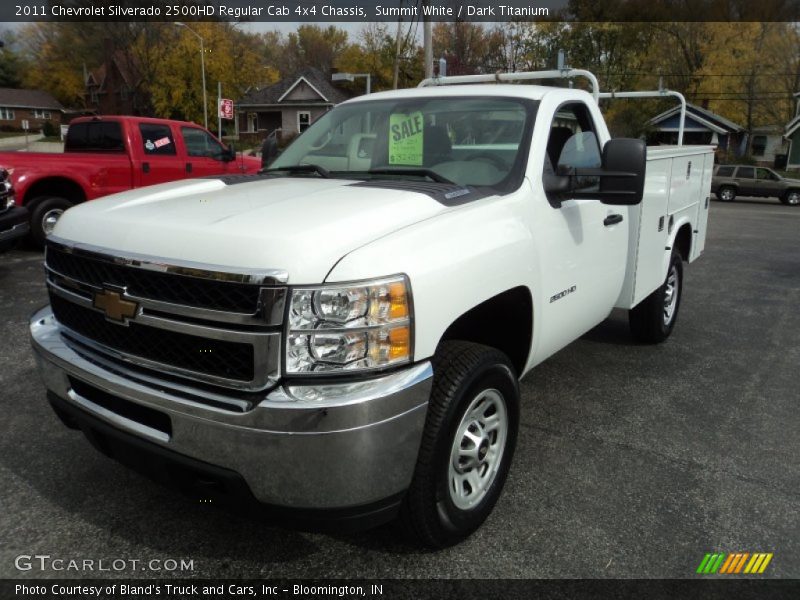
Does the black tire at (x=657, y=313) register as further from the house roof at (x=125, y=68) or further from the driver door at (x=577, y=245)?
the house roof at (x=125, y=68)

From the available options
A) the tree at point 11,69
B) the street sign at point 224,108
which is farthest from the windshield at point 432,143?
the tree at point 11,69

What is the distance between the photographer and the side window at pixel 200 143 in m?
10.6

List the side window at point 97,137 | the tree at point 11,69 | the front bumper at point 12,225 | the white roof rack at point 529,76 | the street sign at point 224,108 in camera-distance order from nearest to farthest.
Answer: the white roof rack at point 529,76 → the front bumper at point 12,225 → the side window at point 97,137 → the street sign at point 224,108 → the tree at point 11,69

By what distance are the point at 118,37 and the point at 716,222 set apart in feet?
114

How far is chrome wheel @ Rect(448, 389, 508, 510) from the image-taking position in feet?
8.52

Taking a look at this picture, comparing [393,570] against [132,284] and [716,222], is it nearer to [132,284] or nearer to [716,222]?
[132,284]

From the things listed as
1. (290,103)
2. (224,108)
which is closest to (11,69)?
(290,103)

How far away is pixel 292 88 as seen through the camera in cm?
5369

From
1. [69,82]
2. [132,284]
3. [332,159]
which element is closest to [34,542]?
[132,284]

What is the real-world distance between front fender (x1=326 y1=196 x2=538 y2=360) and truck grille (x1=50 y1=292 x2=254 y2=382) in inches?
16.3

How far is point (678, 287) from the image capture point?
5680 millimetres

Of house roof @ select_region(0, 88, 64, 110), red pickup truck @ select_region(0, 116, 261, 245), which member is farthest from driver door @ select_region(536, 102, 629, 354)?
house roof @ select_region(0, 88, 64, 110)

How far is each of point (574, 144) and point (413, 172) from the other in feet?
3.16

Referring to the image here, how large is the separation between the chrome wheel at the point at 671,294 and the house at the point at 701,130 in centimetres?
3851
